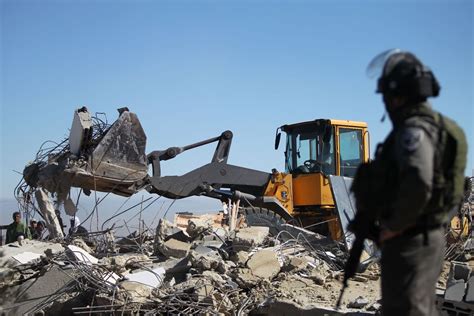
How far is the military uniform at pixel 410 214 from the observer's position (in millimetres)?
3293

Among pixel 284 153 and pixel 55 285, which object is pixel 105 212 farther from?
pixel 284 153

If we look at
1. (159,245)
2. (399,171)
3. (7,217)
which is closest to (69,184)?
(159,245)

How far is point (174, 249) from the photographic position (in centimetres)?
813

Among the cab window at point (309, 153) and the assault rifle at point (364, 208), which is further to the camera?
the cab window at point (309, 153)

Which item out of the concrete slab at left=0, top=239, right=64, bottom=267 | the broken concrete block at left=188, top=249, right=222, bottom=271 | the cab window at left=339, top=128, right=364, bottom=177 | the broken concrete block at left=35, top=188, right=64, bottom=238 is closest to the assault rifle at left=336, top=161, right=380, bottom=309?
the broken concrete block at left=188, top=249, right=222, bottom=271

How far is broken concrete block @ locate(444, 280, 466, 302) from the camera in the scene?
5.40 m

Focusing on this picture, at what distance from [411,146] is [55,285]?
535 cm

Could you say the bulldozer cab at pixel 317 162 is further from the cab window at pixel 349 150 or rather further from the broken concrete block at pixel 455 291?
the broken concrete block at pixel 455 291

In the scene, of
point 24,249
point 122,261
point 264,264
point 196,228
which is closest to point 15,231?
point 24,249

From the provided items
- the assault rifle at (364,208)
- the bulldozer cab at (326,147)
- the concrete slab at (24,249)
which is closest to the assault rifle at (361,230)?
the assault rifle at (364,208)

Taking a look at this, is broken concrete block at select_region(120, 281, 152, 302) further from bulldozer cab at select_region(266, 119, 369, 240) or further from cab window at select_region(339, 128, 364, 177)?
cab window at select_region(339, 128, 364, 177)

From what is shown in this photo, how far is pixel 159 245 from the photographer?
8.32 metres

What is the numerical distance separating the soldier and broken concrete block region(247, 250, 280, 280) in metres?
3.66

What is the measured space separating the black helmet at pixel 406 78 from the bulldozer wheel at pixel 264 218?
5.92 meters
